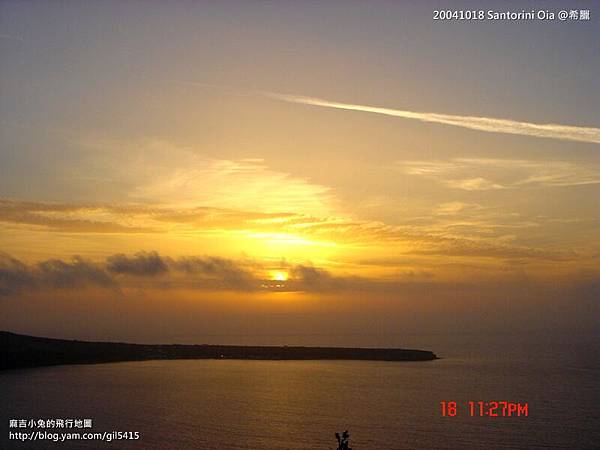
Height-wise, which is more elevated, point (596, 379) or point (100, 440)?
point (596, 379)

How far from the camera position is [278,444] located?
43.7m

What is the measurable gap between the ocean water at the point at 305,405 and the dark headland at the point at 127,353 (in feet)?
29.0

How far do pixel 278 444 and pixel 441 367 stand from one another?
75.9 meters

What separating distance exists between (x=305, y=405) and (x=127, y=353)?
7080 centimetres

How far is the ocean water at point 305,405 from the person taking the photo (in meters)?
44.9

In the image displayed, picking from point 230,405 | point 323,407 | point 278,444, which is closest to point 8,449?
point 278,444

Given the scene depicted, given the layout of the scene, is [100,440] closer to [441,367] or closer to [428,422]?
[428,422]

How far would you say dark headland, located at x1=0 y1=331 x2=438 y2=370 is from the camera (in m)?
106
